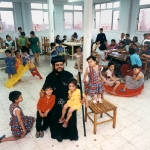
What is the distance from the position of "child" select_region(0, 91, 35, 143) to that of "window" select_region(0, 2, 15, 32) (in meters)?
6.37

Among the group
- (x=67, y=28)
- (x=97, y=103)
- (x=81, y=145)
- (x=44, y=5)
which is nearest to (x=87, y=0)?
(x=97, y=103)

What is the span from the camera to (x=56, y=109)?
2.41m

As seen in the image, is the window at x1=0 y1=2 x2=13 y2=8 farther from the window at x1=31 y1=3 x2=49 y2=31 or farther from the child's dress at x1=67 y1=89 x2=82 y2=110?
the child's dress at x1=67 y1=89 x2=82 y2=110

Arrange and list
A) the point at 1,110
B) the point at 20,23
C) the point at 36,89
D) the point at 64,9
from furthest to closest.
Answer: the point at 64,9
the point at 20,23
the point at 36,89
the point at 1,110

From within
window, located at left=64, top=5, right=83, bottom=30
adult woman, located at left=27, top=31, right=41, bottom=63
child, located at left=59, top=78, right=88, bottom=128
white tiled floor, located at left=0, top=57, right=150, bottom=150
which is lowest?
white tiled floor, located at left=0, top=57, right=150, bottom=150

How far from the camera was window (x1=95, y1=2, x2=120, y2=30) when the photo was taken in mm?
8829

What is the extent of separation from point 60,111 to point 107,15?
28.0 ft

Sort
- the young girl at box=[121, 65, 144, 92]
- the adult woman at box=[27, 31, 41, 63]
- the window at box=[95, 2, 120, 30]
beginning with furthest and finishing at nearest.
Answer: the window at box=[95, 2, 120, 30], the adult woman at box=[27, 31, 41, 63], the young girl at box=[121, 65, 144, 92]

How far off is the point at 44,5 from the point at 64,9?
4.39 feet

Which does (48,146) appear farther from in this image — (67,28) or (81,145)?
(67,28)

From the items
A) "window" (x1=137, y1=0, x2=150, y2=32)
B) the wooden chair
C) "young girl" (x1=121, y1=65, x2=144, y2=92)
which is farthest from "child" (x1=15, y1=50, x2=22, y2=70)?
"window" (x1=137, y1=0, x2=150, y2=32)

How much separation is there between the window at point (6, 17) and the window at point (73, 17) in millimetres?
3230

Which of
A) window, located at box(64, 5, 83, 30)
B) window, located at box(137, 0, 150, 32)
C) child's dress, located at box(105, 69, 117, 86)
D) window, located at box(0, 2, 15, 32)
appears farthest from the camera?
window, located at box(64, 5, 83, 30)

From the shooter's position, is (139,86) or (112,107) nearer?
(112,107)
